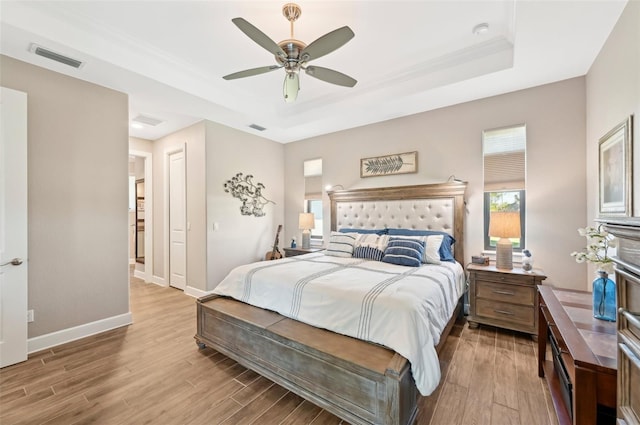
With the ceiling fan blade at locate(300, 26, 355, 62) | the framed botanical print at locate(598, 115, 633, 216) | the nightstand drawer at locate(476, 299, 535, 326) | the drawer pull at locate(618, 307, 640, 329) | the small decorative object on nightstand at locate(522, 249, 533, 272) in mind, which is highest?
the ceiling fan blade at locate(300, 26, 355, 62)

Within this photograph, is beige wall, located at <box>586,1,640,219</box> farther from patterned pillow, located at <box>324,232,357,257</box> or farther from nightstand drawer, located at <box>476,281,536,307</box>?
patterned pillow, located at <box>324,232,357,257</box>

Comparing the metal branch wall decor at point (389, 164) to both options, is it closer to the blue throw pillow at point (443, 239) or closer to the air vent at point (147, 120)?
the blue throw pillow at point (443, 239)

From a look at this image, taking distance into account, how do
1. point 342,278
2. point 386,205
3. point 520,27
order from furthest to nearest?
point 386,205 → point 342,278 → point 520,27

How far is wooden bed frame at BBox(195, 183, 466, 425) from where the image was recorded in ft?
5.02

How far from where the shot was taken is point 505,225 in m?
2.85

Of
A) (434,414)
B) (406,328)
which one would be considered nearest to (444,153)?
(406,328)

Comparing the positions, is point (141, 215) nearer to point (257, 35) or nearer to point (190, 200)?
point (190, 200)

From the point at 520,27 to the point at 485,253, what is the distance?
8.02ft

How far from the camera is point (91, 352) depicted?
8.41ft

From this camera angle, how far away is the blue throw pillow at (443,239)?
3.27 metres

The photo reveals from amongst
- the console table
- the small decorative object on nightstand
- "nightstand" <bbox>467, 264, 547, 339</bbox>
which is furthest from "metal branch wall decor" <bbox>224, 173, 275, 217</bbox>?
the console table

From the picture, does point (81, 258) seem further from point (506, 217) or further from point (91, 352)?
point (506, 217)

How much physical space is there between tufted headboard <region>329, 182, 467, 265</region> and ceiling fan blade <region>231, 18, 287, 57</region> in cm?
263

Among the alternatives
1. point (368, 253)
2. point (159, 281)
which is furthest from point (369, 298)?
point (159, 281)
